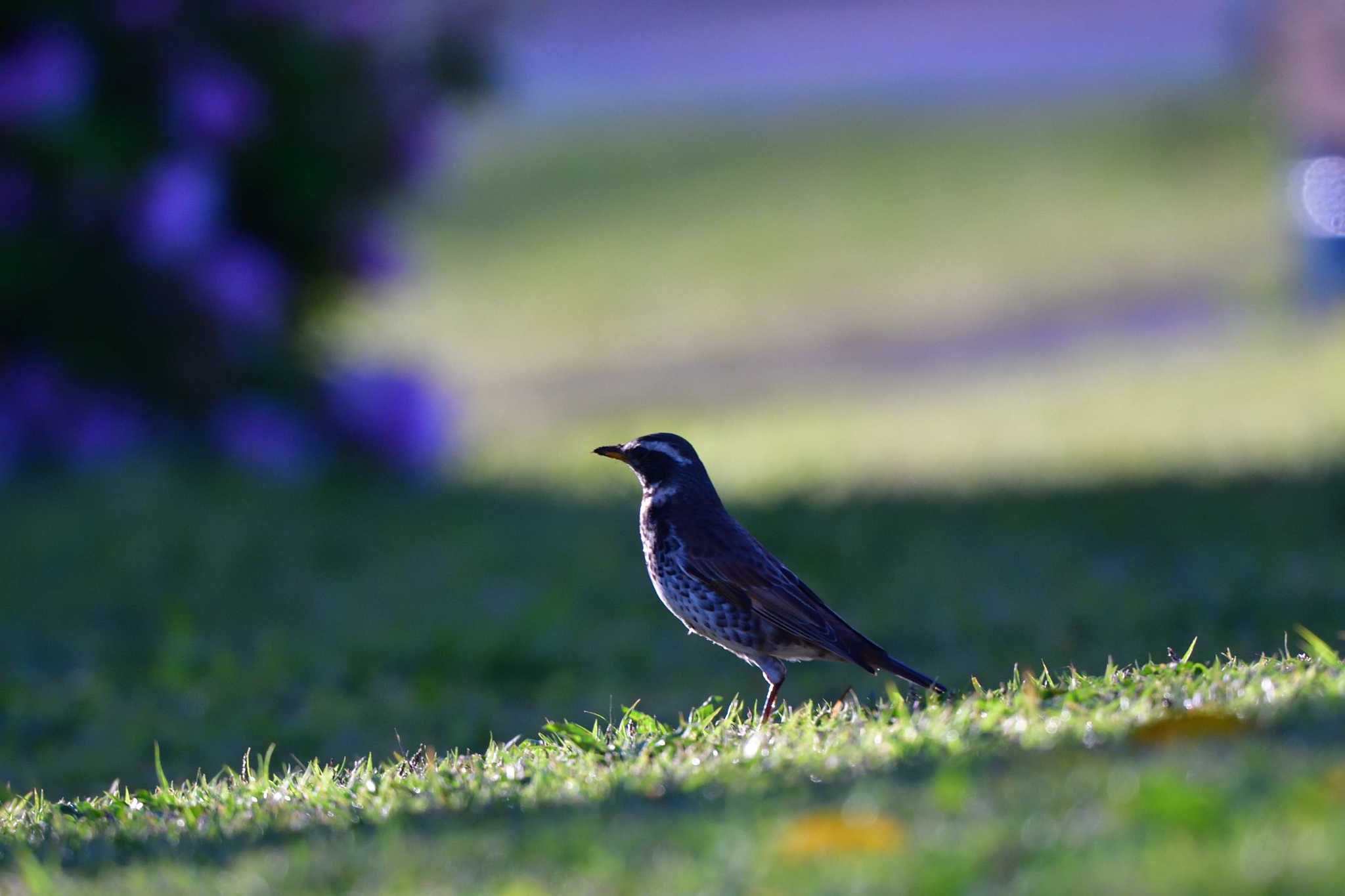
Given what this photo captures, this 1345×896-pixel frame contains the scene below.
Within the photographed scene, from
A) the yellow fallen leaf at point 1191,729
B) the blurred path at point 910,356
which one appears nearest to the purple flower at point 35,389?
the yellow fallen leaf at point 1191,729

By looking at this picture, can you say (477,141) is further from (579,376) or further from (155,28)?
(155,28)

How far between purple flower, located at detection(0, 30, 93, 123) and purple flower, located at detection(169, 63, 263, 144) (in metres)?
0.58

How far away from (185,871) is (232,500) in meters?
6.59

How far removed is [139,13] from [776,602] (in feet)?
25.4

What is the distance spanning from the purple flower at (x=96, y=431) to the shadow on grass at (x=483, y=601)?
615 millimetres

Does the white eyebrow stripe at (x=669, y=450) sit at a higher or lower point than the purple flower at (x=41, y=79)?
lower

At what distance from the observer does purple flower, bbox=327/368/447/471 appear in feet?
39.7

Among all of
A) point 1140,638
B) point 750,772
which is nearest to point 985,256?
point 1140,638

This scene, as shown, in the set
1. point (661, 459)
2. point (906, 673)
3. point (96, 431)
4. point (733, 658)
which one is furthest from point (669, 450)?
point (96, 431)

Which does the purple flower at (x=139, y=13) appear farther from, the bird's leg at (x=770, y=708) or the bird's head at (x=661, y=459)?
the bird's leg at (x=770, y=708)

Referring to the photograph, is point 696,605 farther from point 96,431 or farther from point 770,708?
point 96,431

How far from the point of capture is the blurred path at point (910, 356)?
881 inches

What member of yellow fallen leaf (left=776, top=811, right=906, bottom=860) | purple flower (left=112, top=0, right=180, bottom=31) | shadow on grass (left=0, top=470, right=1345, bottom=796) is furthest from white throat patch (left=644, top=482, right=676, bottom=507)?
purple flower (left=112, top=0, right=180, bottom=31)

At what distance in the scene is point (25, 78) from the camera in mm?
10922
